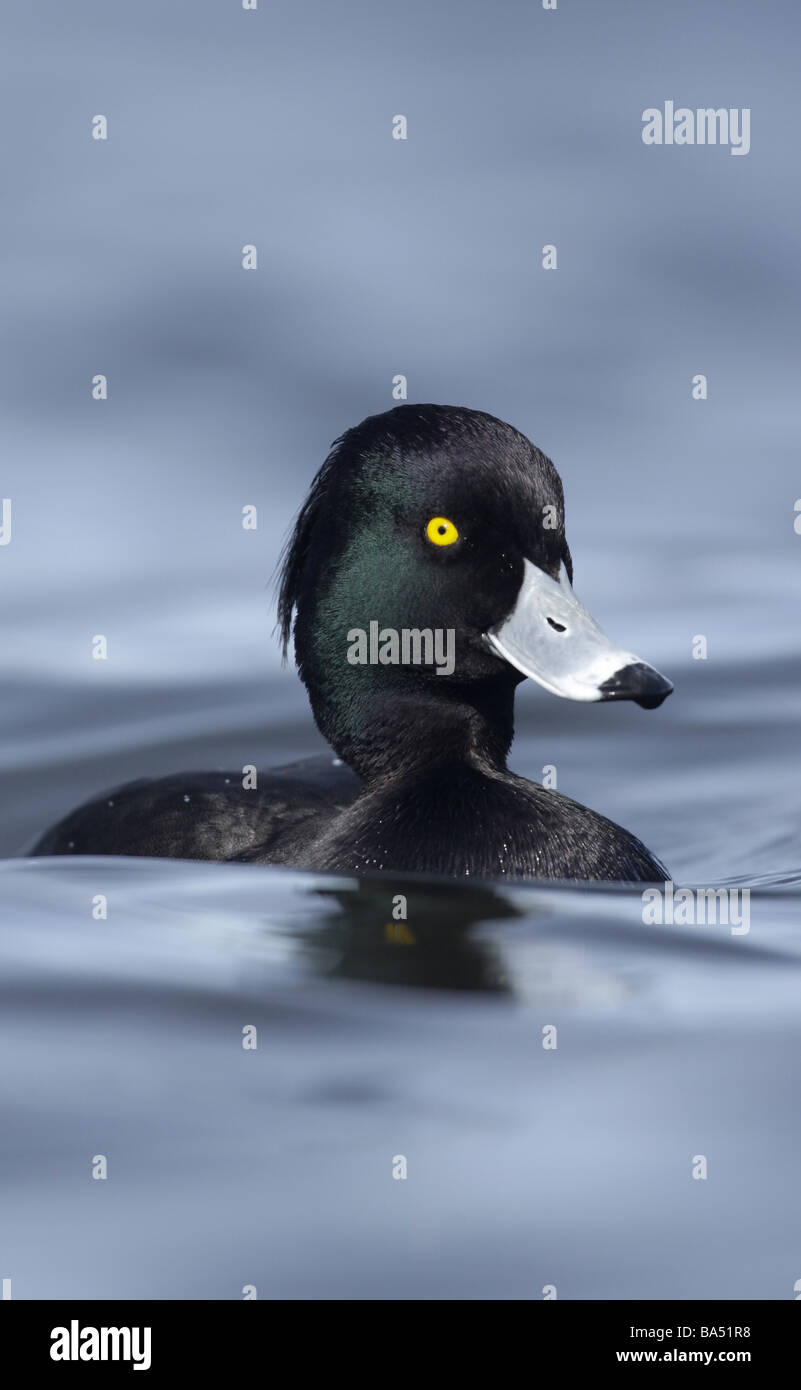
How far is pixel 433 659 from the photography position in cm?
493

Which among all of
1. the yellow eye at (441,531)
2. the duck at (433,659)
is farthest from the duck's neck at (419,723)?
the yellow eye at (441,531)

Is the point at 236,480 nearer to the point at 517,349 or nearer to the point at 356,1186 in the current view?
the point at 517,349

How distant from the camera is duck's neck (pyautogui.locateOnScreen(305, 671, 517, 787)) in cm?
500

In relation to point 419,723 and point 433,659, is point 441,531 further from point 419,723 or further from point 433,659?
point 419,723

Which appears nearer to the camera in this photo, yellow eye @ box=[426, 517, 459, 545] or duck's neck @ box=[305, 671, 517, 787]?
yellow eye @ box=[426, 517, 459, 545]

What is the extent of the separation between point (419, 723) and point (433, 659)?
0.59 ft

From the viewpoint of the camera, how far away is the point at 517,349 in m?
9.08

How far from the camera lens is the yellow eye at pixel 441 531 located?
4.80m

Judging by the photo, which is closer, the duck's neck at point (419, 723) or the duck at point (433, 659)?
the duck at point (433, 659)

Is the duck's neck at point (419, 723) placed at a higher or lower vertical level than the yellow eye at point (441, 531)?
lower

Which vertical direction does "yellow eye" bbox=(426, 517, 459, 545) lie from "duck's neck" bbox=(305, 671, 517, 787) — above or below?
above

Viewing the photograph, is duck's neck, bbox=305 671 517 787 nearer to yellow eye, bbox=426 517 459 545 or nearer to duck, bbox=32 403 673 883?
duck, bbox=32 403 673 883

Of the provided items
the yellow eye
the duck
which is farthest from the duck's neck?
the yellow eye

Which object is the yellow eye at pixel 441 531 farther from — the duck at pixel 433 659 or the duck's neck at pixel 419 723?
the duck's neck at pixel 419 723
